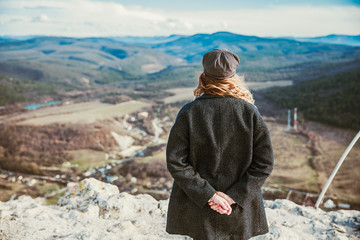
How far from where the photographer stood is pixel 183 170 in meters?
2.12

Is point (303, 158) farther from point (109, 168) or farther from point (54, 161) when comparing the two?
point (54, 161)

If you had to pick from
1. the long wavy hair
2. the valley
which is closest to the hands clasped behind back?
the long wavy hair

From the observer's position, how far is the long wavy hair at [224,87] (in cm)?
208

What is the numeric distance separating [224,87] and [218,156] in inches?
21.8

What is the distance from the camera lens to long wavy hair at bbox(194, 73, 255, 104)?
2.08 m

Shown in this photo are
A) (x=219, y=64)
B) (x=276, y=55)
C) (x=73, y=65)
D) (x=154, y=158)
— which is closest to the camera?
(x=219, y=64)

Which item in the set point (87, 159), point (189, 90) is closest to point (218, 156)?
point (87, 159)

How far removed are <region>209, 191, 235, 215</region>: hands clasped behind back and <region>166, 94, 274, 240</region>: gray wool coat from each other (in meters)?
0.04

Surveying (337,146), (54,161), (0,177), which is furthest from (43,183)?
(337,146)

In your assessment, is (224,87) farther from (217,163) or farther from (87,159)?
(87,159)

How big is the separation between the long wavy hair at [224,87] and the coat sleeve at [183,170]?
11.7 inches

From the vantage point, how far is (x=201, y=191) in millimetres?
2084

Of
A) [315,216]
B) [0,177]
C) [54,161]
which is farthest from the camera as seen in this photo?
[54,161]

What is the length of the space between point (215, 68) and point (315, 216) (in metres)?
4.29
